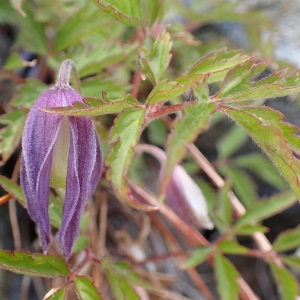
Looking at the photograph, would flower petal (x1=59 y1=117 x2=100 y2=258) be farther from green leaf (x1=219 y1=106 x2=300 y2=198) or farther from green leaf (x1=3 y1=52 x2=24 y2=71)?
green leaf (x1=3 y1=52 x2=24 y2=71)

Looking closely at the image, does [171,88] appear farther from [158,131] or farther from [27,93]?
[158,131]

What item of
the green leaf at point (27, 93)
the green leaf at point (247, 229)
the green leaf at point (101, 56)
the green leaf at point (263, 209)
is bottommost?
the green leaf at point (247, 229)

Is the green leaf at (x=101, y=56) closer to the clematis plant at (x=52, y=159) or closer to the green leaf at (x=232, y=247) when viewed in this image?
the clematis plant at (x=52, y=159)

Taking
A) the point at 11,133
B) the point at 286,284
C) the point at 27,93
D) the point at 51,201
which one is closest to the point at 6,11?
the point at 27,93

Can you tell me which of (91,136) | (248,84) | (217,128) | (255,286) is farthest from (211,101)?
(255,286)

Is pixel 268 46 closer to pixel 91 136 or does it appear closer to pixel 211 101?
pixel 211 101

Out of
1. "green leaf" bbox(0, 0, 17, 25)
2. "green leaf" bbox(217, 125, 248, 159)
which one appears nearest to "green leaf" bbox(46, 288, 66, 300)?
"green leaf" bbox(0, 0, 17, 25)

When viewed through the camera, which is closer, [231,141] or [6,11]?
[6,11]

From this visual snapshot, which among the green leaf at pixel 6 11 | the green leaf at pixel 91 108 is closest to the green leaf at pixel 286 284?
the green leaf at pixel 91 108
